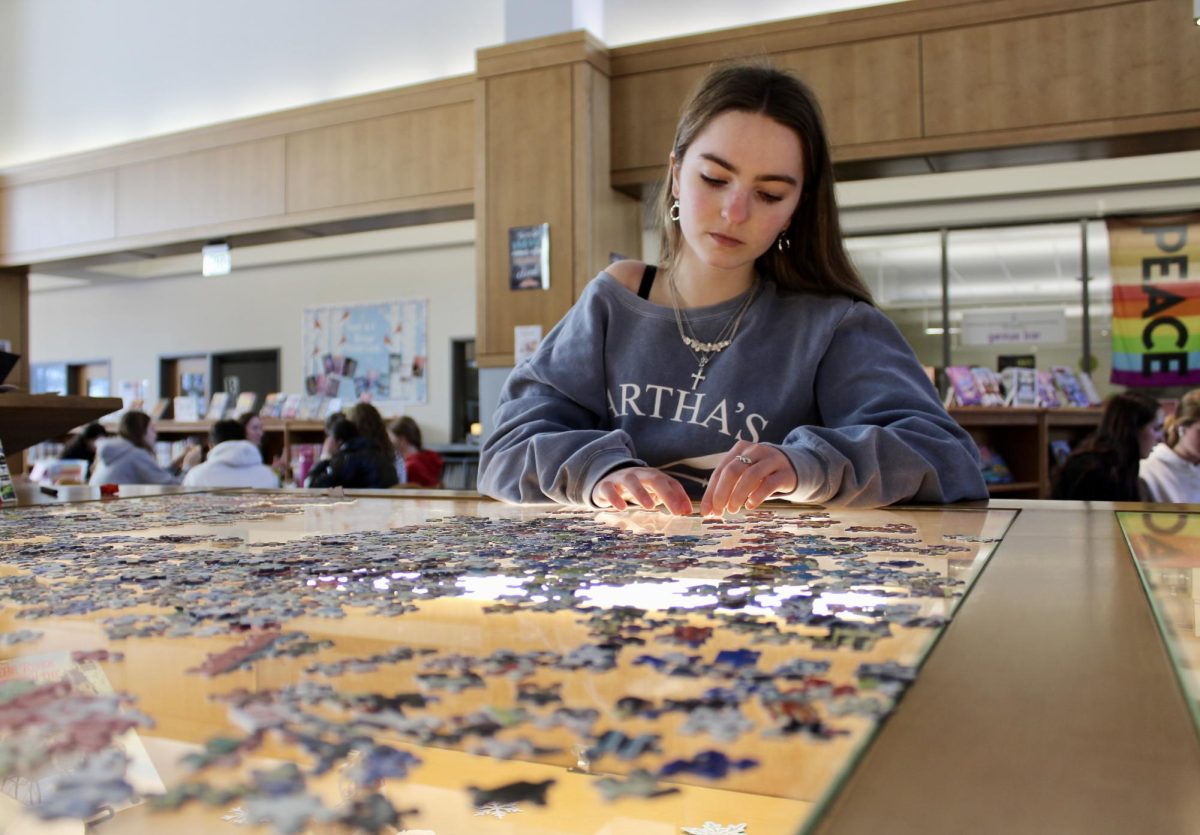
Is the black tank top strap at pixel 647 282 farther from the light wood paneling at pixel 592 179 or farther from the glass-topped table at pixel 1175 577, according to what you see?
the light wood paneling at pixel 592 179

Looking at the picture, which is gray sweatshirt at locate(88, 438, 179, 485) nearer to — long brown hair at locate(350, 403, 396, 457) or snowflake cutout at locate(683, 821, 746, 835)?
long brown hair at locate(350, 403, 396, 457)

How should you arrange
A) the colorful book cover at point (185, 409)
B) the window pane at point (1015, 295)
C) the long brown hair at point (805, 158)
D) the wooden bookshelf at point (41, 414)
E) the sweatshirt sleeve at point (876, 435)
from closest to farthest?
1. the sweatshirt sleeve at point (876, 435)
2. the long brown hair at point (805, 158)
3. the wooden bookshelf at point (41, 414)
4. the window pane at point (1015, 295)
5. the colorful book cover at point (185, 409)

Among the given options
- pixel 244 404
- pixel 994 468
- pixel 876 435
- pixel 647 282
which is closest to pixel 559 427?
pixel 647 282

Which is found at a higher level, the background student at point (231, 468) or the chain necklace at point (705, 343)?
the chain necklace at point (705, 343)

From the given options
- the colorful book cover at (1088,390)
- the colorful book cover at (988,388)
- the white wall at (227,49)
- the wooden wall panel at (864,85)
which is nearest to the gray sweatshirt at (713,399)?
the wooden wall panel at (864,85)

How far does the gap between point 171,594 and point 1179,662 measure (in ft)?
1.88

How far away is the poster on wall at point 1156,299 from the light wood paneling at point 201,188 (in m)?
5.59

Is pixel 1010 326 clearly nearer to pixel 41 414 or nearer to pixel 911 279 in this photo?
pixel 911 279

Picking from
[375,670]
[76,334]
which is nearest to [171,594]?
[375,670]

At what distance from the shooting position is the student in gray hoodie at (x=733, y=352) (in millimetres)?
1437

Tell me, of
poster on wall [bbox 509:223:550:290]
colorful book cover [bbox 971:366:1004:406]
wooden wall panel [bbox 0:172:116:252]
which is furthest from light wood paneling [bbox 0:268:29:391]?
colorful book cover [bbox 971:366:1004:406]

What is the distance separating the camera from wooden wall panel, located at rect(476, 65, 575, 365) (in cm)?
455

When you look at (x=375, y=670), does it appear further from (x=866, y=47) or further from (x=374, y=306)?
(x=374, y=306)

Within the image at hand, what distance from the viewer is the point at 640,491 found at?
1197 mm
